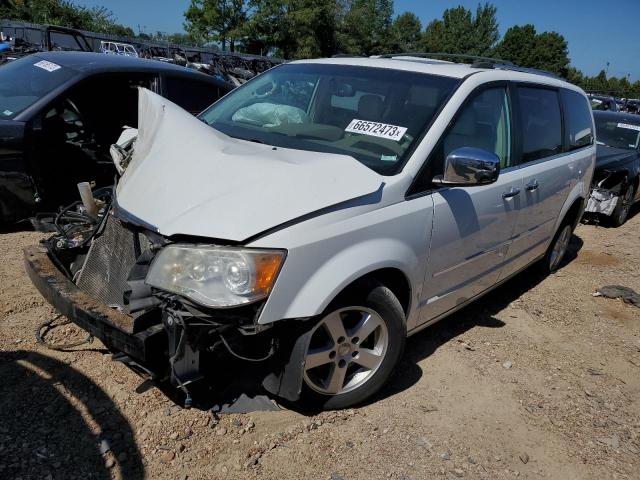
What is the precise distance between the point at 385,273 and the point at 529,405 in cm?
132

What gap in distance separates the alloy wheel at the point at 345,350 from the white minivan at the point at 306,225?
0.04 ft

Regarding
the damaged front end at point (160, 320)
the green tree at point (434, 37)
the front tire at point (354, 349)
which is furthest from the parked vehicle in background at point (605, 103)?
the green tree at point (434, 37)

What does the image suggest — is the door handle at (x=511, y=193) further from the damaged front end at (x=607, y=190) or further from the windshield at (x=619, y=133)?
the windshield at (x=619, y=133)

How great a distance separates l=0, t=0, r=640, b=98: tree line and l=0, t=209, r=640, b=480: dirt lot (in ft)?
131

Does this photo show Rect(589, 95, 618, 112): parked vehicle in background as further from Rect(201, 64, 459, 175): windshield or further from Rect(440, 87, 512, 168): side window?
Rect(201, 64, 459, 175): windshield

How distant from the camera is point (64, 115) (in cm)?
492

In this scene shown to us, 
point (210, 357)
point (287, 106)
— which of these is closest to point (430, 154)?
point (287, 106)

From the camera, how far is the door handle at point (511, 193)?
136 inches

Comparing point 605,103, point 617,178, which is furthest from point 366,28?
point 617,178

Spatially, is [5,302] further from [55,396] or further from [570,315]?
[570,315]

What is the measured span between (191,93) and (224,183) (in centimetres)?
369

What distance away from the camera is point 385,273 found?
108 inches

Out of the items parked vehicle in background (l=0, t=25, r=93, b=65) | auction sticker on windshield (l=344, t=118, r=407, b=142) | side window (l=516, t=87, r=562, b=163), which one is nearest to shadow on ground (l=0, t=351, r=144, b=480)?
auction sticker on windshield (l=344, t=118, r=407, b=142)

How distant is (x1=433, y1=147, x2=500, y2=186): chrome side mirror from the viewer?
2.74m
